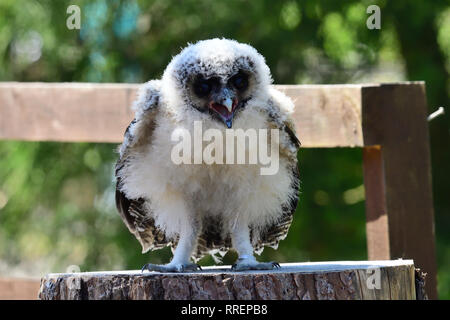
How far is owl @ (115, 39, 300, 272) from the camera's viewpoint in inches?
111

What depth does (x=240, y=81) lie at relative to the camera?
287 centimetres

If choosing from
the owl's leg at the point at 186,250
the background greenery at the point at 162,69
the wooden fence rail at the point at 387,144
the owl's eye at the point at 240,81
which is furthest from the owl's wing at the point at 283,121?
the background greenery at the point at 162,69

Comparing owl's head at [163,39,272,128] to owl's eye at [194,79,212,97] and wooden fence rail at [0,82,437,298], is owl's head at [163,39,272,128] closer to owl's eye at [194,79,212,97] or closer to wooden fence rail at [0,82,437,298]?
owl's eye at [194,79,212,97]

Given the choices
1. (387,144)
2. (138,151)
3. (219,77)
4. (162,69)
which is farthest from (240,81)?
(162,69)

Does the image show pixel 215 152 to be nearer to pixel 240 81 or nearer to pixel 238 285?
pixel 240 81

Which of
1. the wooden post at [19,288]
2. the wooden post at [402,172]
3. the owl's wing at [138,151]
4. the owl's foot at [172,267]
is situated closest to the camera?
the owl's foot at [172,267]

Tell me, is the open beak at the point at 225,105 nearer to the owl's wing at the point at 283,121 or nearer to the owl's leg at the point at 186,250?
the owl's wing at the point at 283,121

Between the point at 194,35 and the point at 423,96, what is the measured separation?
2.42 metres

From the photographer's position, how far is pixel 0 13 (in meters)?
5.50

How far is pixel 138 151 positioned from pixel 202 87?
0.40 metres

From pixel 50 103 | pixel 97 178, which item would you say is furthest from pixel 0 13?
pixel 50 103

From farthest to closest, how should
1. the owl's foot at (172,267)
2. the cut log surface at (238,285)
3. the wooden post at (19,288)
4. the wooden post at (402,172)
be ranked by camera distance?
the wooden post at (19,288), the wooden post at (402,172), the owl's foot at (172,267), the cut log surface at (238,285)

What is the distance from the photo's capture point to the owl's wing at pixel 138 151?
2.94m
